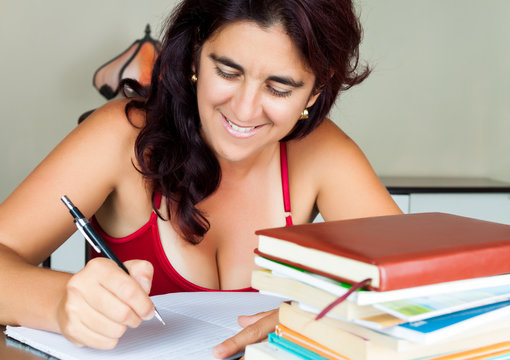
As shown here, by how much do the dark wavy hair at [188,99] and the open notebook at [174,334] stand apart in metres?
0.36

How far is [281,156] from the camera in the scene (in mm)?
1494

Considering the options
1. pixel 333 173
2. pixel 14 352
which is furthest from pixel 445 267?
pixel 333 173

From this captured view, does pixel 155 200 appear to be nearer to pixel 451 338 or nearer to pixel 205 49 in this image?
pixel 205 49

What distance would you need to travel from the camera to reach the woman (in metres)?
1.06

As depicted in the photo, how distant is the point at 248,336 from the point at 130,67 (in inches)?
77.6

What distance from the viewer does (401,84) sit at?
3.14 m

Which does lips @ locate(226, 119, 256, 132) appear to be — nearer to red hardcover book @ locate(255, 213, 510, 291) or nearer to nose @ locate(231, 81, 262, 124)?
nose @ locate(231, 81, 262, 124)

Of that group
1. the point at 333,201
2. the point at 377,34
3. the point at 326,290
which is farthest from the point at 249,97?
the point at 377,34

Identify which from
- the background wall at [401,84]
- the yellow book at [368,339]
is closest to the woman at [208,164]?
the yellow book at [368,339]

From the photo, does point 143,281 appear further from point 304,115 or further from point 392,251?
point 304,115

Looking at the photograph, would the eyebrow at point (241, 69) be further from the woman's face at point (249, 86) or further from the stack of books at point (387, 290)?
the stack of books at point (387, 290)

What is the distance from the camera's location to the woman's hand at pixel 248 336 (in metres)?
0.72

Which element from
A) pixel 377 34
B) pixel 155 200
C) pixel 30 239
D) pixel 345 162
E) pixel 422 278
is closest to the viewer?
pixel 422 278

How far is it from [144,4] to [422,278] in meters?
2.58
